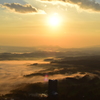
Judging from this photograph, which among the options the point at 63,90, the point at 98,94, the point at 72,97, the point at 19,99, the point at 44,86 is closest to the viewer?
the point at 19,99

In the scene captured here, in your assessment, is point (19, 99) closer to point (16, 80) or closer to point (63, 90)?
point (63, 90)

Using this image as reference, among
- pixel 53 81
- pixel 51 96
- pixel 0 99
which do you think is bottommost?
pixel 0 99

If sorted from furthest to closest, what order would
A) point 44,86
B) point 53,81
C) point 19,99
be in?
point 44,86 → point 19,99 → point 53,81

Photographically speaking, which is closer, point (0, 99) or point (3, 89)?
point (0, 99)

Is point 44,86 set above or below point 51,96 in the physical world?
below

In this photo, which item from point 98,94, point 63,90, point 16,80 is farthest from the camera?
point 16,80

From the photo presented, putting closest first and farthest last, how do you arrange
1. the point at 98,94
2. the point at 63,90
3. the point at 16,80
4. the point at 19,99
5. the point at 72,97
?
the point at 19,99, the point at 72,97, the point at 98,94, the point at 63,90, the point at 16,80

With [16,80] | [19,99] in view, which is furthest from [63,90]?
[16,80]

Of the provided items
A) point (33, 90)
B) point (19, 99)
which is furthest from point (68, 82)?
point (19, 99)

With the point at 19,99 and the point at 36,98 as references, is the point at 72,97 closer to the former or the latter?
the point at 36,98
